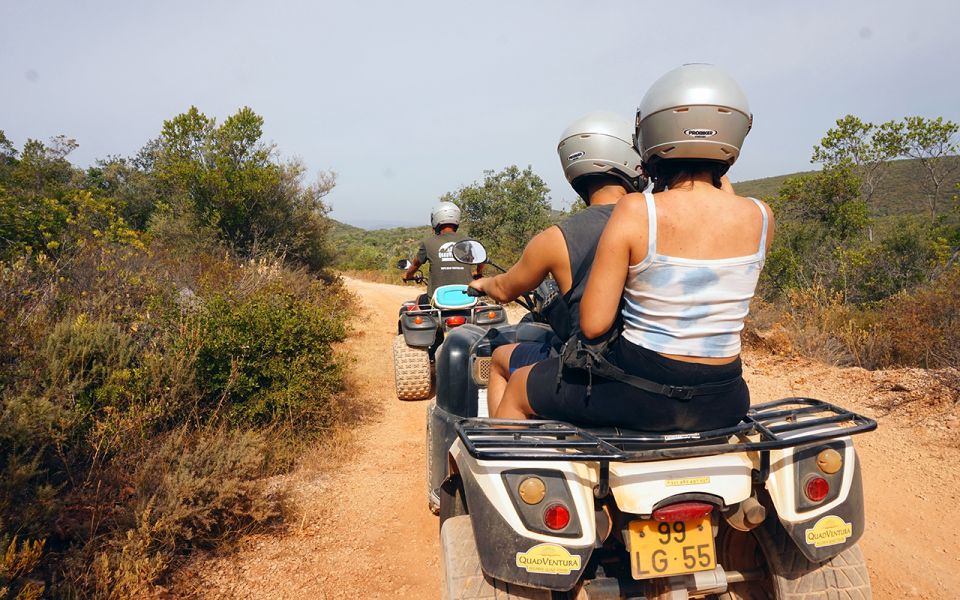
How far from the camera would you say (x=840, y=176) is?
41.9 feet

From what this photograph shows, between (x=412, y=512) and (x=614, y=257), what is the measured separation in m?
2.68

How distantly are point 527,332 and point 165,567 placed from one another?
2193 millimetres

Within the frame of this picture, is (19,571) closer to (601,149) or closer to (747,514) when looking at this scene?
(747,514)

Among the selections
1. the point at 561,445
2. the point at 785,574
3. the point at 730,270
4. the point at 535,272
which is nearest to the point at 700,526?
the point at 785,574

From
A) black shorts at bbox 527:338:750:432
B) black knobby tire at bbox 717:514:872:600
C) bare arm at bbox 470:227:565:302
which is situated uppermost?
bare arm at bbox 470:227:565:302

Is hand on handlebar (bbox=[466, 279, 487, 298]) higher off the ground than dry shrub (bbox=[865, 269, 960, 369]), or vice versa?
hand on handlebar (bbox=[466, 279, 487, 298])

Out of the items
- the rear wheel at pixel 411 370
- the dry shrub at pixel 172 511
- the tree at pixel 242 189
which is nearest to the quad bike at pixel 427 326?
the rear wheel at pixel 411 370

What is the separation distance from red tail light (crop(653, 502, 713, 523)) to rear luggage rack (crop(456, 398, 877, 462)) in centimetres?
15

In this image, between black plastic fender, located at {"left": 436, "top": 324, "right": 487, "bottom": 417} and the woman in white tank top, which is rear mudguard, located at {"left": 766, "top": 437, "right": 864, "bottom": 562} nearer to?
the woman in white tank top

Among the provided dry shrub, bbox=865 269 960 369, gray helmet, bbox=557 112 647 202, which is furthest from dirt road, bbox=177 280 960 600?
gray helmet, bbox=557 112 647 202

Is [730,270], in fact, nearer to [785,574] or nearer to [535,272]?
[535,272]

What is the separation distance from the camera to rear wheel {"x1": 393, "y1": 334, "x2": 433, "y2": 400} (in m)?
5.89

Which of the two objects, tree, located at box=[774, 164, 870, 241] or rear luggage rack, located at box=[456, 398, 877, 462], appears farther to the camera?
tree, located at box=[774, 164, 870, 241]

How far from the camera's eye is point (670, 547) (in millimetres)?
1850
